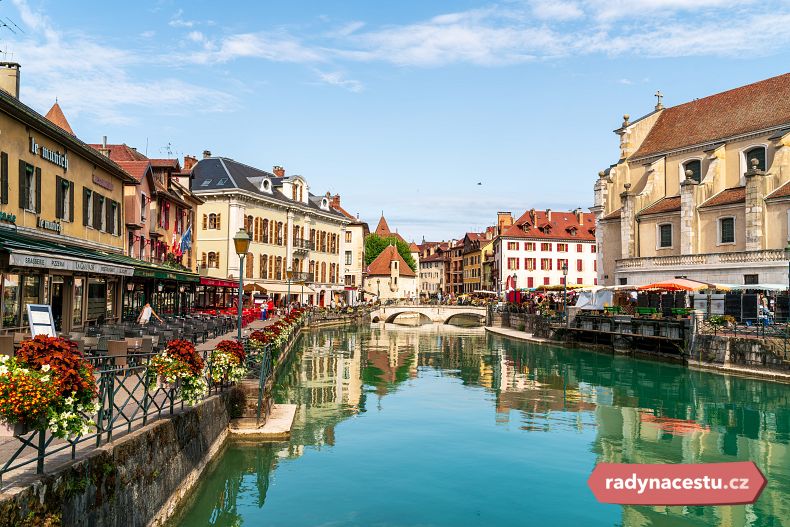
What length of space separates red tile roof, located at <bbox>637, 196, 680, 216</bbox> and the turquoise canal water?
19.5 meters

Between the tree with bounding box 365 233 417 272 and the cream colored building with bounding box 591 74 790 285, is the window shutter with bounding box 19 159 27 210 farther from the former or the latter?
the tree with bounding box 365 233 417 272

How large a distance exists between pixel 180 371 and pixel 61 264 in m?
5.10

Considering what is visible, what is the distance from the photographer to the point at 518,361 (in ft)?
127

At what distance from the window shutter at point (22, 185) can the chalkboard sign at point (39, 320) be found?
904cm

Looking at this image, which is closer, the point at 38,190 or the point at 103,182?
the point at 38,190

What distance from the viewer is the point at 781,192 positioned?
4188 cm

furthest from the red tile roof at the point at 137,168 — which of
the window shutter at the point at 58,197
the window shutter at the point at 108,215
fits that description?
the window shutter at the point at 58,197

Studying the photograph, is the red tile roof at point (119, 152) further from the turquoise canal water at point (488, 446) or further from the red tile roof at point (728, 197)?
the red tile roof at point (728, 197)

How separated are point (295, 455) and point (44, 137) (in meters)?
13.7

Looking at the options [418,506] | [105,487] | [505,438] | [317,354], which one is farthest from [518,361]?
[105,487]

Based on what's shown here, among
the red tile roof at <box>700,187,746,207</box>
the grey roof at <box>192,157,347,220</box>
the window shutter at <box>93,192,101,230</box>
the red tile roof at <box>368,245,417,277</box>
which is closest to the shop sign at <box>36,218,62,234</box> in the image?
the window shutter at <box>93,192,101,230</box>

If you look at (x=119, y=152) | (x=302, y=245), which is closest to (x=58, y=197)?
(x=119, y=152)

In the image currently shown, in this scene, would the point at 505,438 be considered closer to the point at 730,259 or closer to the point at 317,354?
the point at 317,354

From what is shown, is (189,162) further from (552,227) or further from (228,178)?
(552,227)
